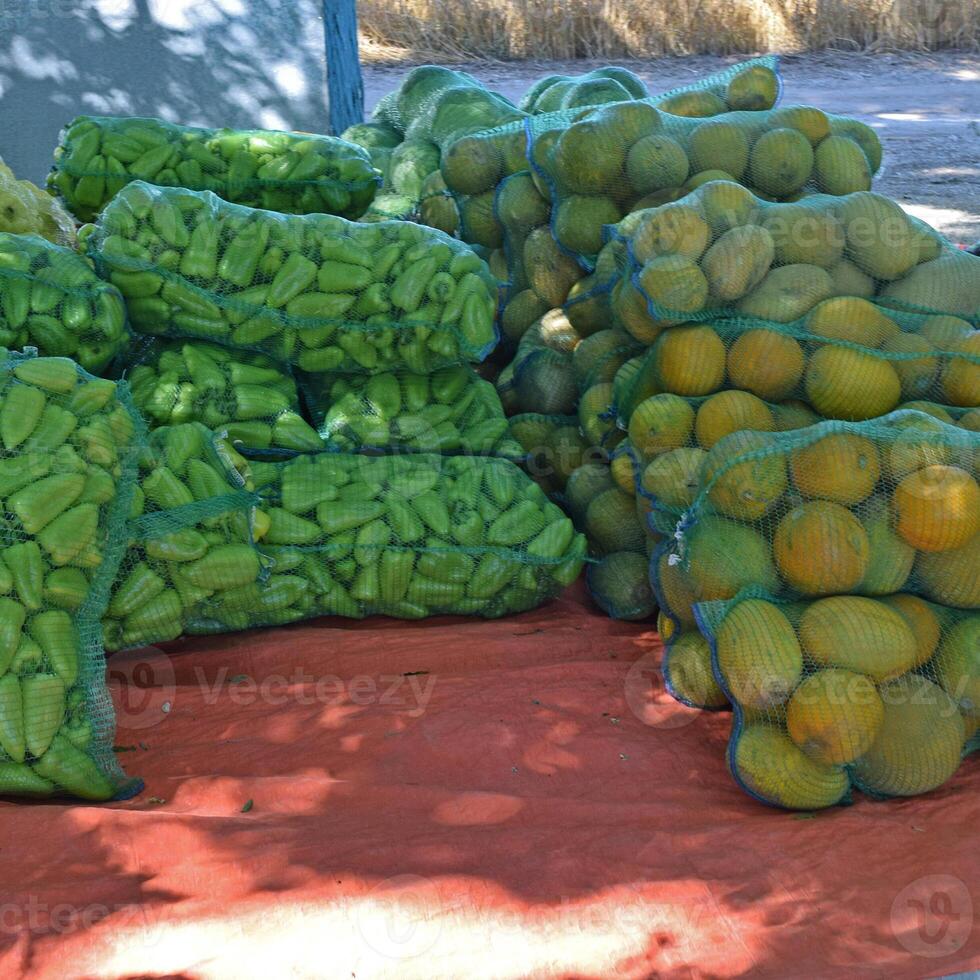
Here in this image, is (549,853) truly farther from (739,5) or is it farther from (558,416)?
(739,5)

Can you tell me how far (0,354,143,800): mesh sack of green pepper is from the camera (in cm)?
270

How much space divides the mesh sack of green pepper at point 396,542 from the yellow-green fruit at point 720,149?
137 centimetres

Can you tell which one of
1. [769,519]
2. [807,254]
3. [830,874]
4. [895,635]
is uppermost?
[807,254]

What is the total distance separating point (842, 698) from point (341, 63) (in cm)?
563

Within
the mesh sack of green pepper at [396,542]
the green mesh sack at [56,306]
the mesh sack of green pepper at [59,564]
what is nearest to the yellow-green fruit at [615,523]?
the mesh sack of green pepper at [396,542]

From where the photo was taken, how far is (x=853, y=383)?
3.34 m

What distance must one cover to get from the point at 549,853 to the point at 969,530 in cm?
131

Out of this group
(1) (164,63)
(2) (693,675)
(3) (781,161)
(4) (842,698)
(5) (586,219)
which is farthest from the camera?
(1) (164,63)

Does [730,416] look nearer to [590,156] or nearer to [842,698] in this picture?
[842,698]

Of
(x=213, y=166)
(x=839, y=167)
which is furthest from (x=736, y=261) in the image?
(x=213, y=166)

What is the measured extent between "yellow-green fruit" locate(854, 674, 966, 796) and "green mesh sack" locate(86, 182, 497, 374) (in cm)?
176

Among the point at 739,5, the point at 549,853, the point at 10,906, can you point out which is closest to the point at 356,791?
the point at 549,853

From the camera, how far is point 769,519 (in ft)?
9.75

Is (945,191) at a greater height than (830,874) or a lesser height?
greater
